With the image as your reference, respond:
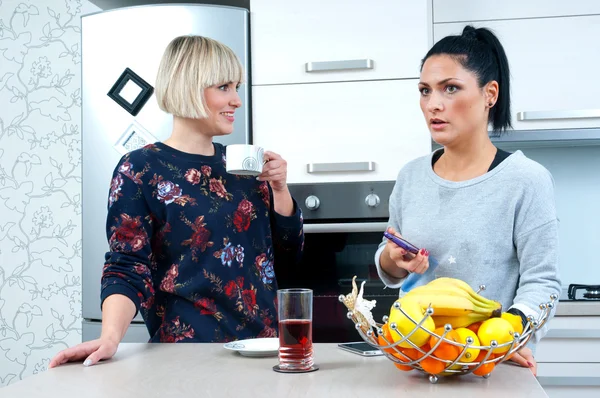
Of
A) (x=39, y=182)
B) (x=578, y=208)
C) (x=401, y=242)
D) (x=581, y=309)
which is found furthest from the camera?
(x=39, y=182)

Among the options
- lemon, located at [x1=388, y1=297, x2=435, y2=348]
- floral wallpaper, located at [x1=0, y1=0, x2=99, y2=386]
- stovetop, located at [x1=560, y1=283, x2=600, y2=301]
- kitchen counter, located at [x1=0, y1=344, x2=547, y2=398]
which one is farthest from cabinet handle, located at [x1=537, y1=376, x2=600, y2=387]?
floral wallpaper, located at [x1=0, y1=0, x2=99, y2=386]

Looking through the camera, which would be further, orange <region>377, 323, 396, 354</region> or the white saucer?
the white saucer

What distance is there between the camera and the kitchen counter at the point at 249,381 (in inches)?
36.2

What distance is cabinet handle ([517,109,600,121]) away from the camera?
2.40 meters

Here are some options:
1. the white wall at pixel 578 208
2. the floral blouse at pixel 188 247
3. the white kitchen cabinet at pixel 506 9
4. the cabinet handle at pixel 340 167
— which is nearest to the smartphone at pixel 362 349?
the floral blouse at pixel 188 247

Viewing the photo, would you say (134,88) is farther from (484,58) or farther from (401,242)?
(401,242)

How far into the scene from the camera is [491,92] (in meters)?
1.38

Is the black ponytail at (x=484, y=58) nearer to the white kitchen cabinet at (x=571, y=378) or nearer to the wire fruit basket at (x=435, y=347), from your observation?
the wire fruit basket at (x=435, y=347)

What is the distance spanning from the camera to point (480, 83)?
1.35 m

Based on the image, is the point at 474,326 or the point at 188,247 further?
the point at 188,247

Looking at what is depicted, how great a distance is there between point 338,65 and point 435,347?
1.54 metres

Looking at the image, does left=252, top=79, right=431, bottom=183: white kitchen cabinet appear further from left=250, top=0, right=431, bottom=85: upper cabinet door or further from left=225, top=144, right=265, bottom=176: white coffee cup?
left=225, top=144, right=265, bottom=176: white coffee cup

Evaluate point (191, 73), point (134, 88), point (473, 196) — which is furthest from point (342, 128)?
point (473, 196)

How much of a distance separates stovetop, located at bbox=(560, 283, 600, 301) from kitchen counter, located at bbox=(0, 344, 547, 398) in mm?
1436
